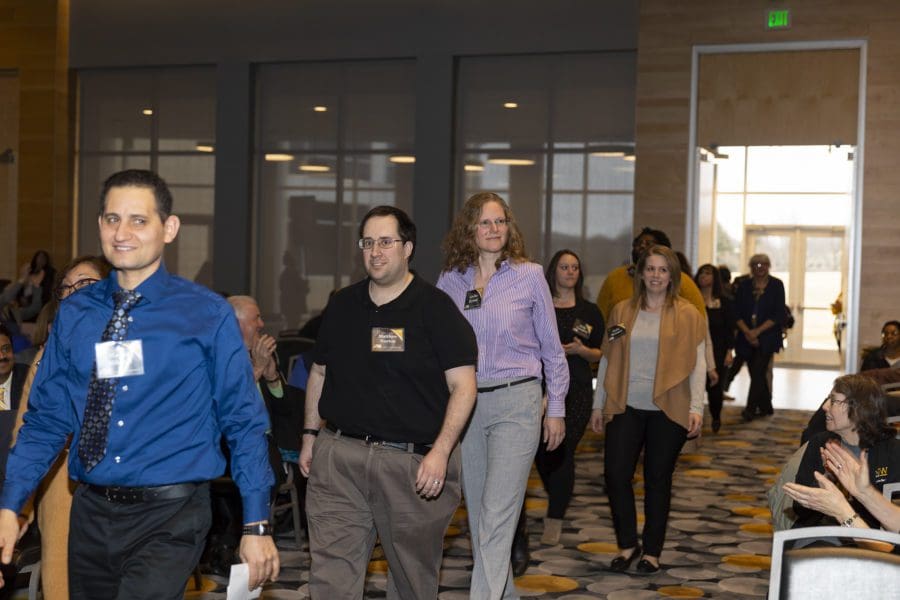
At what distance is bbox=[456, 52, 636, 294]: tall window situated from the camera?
539 inches

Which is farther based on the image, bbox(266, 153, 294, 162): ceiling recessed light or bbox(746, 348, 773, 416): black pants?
bbox(266, 153, 294, 162): ceiling recessed light

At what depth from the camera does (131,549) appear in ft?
8.89

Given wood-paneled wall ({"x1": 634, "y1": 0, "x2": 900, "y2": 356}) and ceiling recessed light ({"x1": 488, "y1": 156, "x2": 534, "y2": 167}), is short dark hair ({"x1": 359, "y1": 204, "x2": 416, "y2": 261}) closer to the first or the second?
wood-paneled wall ({"x1": 634, "y1": 0, "x2": 900, "y2": 356})

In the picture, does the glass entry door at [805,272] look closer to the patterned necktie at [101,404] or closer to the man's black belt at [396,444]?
the man's black belt at [396,444]

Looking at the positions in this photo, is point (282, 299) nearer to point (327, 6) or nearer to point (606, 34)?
point (327, 6)

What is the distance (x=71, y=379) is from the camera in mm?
2797

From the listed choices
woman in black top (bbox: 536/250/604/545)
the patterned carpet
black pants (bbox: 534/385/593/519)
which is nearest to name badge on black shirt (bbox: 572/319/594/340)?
woman in black top (bbox: 536/250/604/545)

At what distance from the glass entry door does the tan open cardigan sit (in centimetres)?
1833

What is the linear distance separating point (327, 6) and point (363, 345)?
1157cm

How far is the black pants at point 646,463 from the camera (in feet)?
19.0

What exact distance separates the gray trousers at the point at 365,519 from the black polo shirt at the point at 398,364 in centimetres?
9

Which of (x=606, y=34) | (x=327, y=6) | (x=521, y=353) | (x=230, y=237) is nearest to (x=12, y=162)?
(x=230, y=237)

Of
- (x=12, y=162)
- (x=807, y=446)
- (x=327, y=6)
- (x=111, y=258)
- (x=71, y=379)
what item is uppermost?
(x=327, y=6)

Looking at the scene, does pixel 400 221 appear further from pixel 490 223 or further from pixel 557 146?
pixel 557 146
